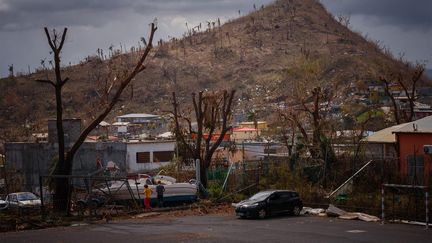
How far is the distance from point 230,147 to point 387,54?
86.8 m

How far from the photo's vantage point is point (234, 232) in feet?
82.6

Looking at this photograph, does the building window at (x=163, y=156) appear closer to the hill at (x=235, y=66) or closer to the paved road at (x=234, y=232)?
the paved road at (x=234, y=232)

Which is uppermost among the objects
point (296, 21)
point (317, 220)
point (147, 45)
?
point (296, 21)

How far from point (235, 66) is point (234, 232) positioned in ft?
421

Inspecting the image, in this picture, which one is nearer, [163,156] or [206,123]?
[206,123]

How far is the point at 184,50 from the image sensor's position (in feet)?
543

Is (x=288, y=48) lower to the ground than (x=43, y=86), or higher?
higher

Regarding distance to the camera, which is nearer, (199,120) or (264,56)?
(199,120)

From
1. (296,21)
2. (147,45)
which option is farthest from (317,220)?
(296,21)

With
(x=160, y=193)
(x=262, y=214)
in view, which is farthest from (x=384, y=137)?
(x=160, y=193)

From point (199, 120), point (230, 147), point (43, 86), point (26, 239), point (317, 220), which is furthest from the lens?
point (43, 86)

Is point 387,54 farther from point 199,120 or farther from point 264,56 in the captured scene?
point 199,120

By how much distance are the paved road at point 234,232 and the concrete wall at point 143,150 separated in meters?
30.3

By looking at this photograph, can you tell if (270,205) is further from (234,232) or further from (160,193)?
(160,193)
